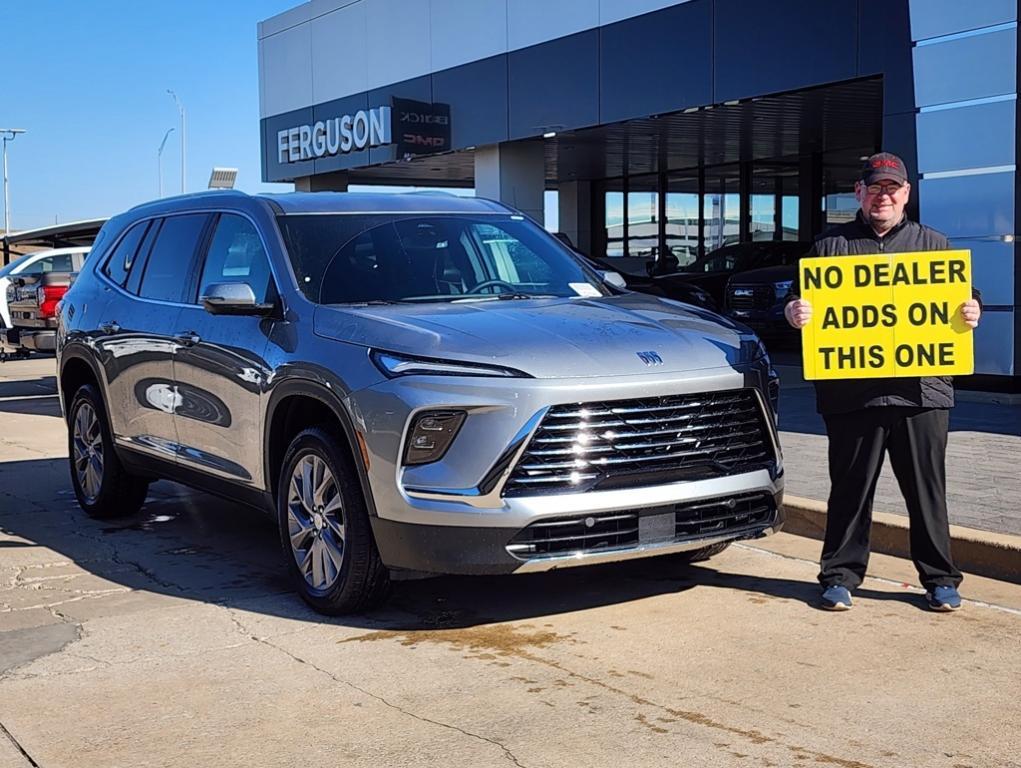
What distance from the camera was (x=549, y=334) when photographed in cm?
523

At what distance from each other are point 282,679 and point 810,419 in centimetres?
734

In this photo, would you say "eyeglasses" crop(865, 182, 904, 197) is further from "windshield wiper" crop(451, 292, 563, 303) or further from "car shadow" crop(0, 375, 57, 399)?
"car shadow" crop(0, 375, 57, 399)

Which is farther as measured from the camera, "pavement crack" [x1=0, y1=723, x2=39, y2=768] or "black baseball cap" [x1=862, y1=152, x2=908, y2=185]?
"black baseball cap" [x1=862, y1=152, x2=908, y2=185]

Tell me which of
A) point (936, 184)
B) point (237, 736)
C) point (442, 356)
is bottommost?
point (237, 736)

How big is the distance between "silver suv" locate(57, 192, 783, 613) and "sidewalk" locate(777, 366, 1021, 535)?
1.86 m

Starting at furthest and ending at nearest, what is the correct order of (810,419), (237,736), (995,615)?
(810,419), (995,615), (237,736)

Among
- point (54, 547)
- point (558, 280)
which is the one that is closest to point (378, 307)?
point (558, 280)

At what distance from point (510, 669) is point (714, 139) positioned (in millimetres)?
20154

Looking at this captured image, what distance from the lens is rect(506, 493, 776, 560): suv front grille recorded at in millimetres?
4941

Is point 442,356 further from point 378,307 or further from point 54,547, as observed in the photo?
point 54,547

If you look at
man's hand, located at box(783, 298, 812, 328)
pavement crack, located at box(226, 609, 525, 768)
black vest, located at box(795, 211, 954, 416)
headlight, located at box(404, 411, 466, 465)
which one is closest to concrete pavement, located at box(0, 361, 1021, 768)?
pavement crack, located at box(226, 609, 525, 768)

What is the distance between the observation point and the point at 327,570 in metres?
5.51

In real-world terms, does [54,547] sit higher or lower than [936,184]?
lower

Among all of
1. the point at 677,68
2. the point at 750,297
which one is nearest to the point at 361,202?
the point at 750,297
